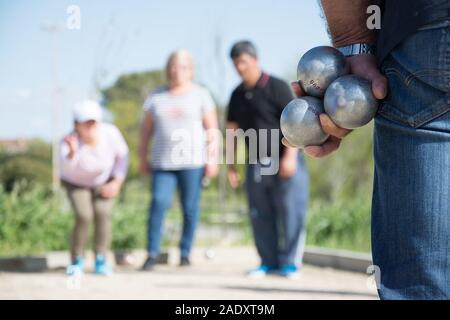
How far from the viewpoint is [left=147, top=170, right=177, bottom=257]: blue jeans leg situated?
6918 mm

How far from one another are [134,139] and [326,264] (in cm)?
1862

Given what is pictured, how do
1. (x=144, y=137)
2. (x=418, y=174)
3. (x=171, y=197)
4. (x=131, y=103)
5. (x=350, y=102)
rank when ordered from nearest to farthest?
(x=418, y=174) < (x=350, y=102) < (x=171, y=197) < (x=144, y=137) < (x=131, y=103)

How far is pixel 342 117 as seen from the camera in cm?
190

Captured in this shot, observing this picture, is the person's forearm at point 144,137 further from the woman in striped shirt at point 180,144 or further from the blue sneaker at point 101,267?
the blue sneaker at point 101,267

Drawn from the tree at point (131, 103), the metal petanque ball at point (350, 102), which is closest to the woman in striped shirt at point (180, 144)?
the metal petanque ball at point (350, 102)

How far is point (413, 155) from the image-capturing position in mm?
1667

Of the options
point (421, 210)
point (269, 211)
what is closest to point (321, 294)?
point (269, 211)

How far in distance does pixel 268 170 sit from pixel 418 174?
4.81 metres

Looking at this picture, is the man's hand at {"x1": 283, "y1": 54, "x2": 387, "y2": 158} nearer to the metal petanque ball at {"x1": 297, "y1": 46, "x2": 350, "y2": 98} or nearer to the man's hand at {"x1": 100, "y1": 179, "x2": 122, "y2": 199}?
the metal petanque ball at {"x1": 297, "y1": 46, "x2": 350, "y2": 98}

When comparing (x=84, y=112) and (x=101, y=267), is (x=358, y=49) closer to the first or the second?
(x=84, y=112)

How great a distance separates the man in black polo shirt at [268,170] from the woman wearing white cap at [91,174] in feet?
3.44

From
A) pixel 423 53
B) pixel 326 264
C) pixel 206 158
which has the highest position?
pixel 423 53

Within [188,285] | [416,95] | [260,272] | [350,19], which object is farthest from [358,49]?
[260,272]
